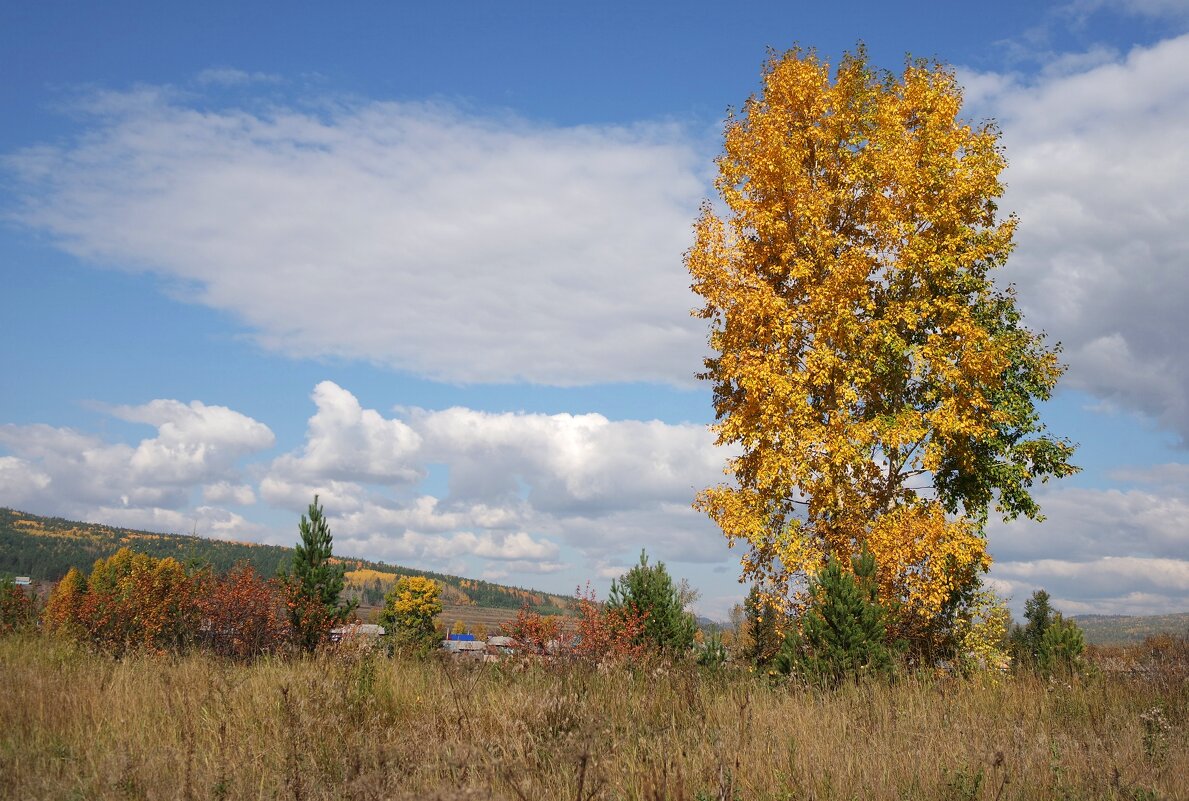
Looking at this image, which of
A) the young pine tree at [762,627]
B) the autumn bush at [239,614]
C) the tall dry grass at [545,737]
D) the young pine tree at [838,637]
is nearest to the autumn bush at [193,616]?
the autumn bush at [239,614]

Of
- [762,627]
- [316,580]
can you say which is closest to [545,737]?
[762,627]

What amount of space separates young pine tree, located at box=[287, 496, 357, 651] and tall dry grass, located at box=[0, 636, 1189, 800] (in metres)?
9.45

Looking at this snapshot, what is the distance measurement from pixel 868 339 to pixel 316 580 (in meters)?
13.9

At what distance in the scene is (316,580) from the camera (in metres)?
20.0

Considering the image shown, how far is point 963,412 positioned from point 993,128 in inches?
265

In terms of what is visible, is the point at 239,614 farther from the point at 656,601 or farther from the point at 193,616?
the point at 656,601

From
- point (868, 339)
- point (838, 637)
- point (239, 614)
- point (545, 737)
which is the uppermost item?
point (868, 339)

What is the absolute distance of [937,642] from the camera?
720 inches

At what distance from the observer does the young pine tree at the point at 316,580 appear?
1867 cm

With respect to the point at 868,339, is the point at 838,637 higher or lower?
lower

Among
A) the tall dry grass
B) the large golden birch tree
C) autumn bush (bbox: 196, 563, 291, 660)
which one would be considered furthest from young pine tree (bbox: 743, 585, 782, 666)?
autumn bush (bbox: 196, 563, 291, 660)

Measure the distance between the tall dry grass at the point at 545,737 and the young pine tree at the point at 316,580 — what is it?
9454 millimetres

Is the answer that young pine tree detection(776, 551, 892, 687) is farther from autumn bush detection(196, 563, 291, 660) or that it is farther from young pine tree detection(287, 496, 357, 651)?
young pine tree detection(287, 496, 357, 651)

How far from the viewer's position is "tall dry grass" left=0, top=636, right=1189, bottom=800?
5.41 m
